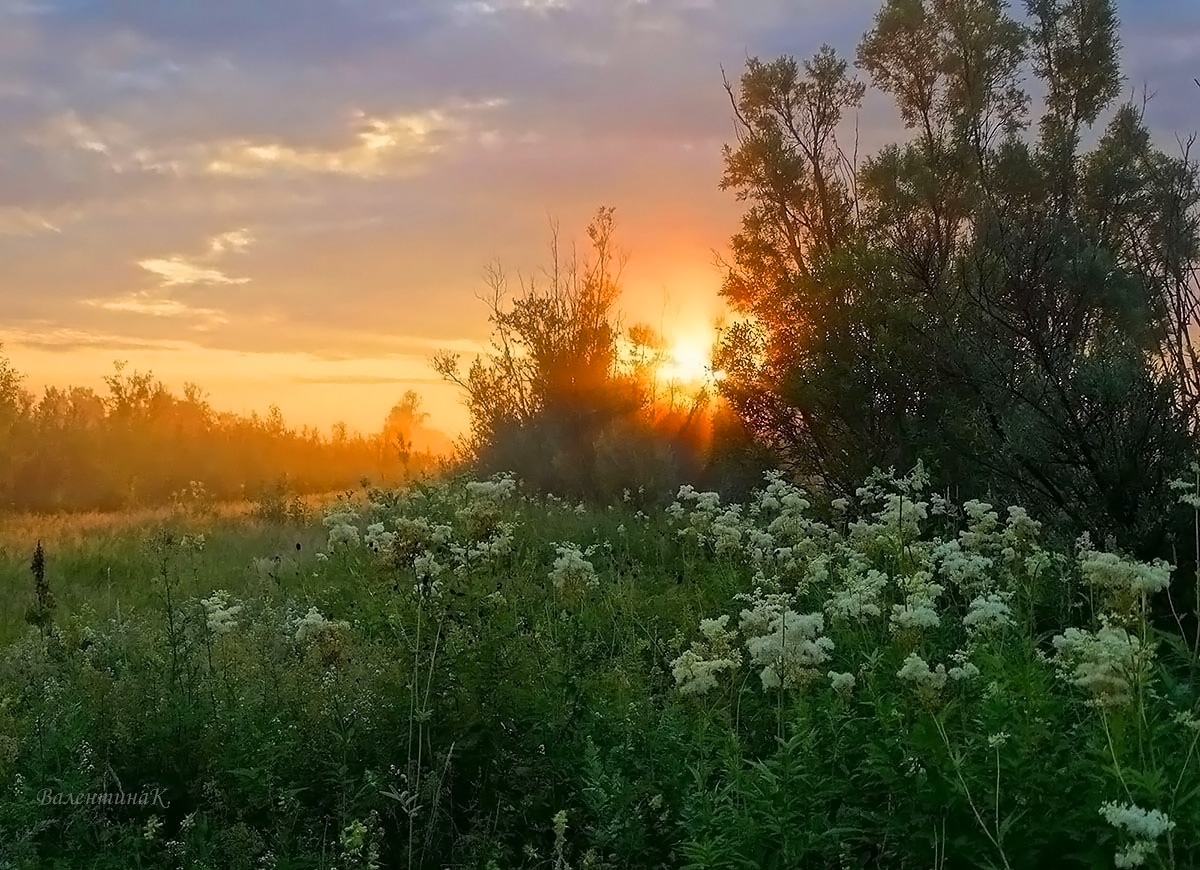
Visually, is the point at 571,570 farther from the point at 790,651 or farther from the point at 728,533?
the point at 728,533

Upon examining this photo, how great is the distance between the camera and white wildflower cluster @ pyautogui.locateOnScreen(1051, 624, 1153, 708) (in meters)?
2.52

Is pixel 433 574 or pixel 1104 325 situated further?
pixel 1104 325

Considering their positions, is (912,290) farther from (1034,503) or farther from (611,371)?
(611,371)

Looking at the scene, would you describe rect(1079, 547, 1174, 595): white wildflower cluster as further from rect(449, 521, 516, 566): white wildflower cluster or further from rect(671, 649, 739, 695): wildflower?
rect(449, 521, 516, 566): white wildflower cluster

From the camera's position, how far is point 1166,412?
6629 millimetres

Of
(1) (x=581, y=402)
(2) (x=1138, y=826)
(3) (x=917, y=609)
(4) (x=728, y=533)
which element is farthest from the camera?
(1) (x=581, y=402)

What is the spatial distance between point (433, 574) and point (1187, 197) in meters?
12.2

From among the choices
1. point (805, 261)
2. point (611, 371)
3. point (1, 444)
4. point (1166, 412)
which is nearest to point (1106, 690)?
point (1166, 412)

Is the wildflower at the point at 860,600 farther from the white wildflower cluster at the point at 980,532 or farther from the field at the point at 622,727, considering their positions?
the white wildflower cluster at the point at 980,532

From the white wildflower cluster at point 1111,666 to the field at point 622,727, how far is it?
0.01 metres

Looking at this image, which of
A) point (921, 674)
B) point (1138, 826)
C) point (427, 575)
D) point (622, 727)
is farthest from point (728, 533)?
point (1138, 826)

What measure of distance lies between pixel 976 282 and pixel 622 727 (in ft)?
26.2

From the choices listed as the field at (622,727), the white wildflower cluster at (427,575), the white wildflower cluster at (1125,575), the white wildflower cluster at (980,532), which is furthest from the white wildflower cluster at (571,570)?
the white wildflower cluster at (1125,575)

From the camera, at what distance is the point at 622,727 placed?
395 centimetres
